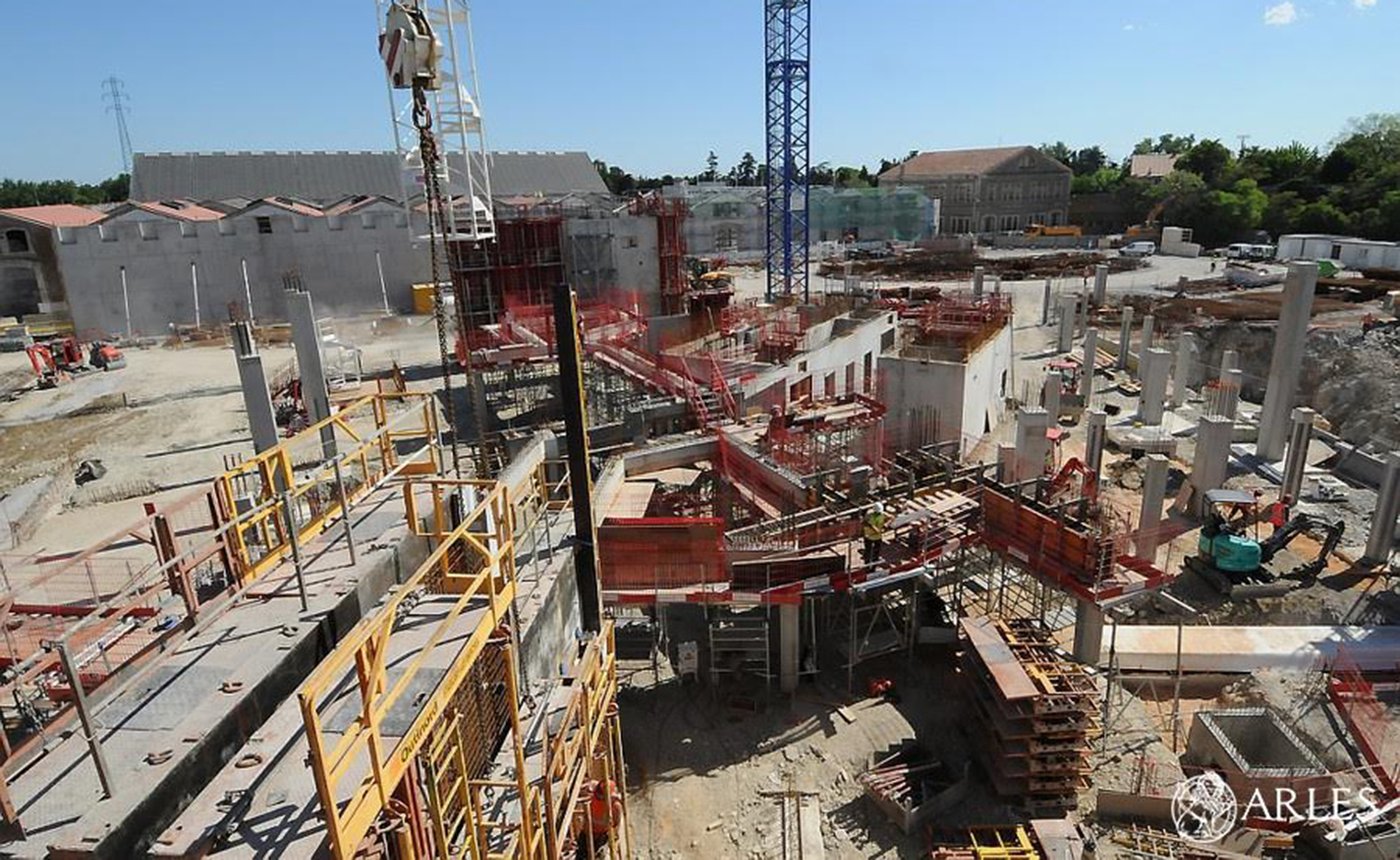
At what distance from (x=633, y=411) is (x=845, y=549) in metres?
7.07

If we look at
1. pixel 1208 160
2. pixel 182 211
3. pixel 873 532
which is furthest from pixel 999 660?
pixel 1208 160

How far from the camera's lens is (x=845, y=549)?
Result: 1219cm

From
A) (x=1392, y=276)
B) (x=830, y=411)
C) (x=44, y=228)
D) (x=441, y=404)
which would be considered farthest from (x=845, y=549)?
(x=1392, y=276)

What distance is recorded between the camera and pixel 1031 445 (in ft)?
54.1

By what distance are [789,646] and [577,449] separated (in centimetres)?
590

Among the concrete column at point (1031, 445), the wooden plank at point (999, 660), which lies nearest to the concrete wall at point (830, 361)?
the concrete column at point (1031, 445)

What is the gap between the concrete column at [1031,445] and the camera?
16359mm

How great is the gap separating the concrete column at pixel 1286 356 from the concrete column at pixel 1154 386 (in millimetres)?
2864

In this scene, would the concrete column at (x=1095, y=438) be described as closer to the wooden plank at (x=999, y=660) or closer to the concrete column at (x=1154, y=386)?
the wooden plank at (x=999, y=660)

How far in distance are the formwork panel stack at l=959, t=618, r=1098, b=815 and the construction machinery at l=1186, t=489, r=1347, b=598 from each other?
6665mm

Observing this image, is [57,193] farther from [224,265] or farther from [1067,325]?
[1067,325]

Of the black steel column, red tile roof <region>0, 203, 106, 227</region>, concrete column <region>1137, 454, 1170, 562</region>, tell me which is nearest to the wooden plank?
the black steel column

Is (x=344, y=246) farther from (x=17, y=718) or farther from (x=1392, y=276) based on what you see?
(x=1392, y=276)

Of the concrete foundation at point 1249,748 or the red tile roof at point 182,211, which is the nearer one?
the concrete foundation at point 1249,748
